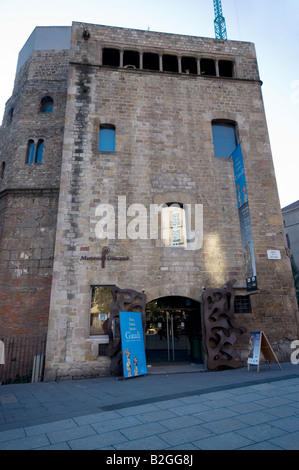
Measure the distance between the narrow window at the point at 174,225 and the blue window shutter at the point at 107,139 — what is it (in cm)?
350

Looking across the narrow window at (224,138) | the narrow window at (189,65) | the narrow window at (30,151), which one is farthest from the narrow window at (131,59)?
the narrow window at (30,151)

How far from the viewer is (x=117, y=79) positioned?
12812 mm

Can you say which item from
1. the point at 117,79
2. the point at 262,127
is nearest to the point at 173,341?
the point at 262,127

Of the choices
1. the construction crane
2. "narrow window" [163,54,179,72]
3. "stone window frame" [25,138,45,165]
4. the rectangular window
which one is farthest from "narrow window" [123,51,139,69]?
the construction crane

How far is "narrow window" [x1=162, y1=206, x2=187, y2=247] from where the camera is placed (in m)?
10.9

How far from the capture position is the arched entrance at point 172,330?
1138 cm

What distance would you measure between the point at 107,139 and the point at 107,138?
0.17 ft

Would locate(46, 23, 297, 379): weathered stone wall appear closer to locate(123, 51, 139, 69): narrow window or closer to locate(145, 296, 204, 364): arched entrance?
locate(123, 51, 139, 69): narrow window

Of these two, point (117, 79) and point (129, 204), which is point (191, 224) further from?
point (117, 79)

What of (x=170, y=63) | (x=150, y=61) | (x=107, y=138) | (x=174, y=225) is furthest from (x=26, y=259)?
(x=170, y=63)

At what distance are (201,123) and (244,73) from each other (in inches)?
156

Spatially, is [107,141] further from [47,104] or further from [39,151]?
[47,104]

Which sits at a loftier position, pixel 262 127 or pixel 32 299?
pixel 262 127

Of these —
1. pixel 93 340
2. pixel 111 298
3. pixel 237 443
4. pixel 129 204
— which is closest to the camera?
pixel 237 443
